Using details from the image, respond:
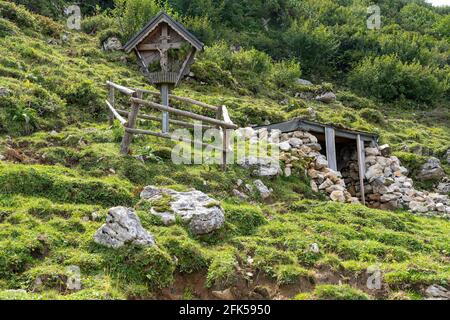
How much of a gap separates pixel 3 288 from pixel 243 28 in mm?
42319

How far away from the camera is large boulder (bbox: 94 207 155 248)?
752 cm

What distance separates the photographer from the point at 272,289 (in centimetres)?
774

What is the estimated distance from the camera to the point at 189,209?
9.17 meters

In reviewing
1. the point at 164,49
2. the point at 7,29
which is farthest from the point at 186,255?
the point at 7,29

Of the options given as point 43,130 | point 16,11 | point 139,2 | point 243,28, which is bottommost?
point 43,130

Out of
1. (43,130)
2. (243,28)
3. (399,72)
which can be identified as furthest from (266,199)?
(243,28)

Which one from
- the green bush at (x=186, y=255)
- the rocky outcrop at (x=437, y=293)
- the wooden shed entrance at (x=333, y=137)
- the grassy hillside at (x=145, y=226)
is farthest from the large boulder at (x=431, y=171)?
the green bush at (x=186, y=255)

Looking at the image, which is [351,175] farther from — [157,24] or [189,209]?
[189,209]

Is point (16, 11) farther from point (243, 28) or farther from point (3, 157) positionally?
point (243, 28)

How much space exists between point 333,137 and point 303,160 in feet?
8.42

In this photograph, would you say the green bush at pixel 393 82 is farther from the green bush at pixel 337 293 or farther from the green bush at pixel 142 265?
the green bush at pixel 142 265

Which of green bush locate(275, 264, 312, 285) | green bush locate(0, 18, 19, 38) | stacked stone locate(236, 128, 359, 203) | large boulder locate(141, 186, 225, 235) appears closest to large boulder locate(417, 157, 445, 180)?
stacked stone locate(236, 128, 359, 203)

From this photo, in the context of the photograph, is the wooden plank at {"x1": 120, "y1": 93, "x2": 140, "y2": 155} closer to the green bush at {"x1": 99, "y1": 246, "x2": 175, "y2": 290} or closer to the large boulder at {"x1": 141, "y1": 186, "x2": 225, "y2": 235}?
the large boulder at {"x1": 141, "y1": 186, "x2": 225, "y2": 235}

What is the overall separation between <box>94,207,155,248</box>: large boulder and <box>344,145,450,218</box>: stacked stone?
33.3 ft
